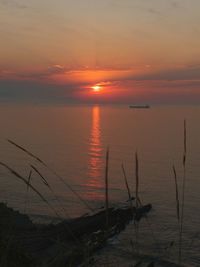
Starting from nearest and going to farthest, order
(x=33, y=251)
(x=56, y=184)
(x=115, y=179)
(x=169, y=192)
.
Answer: (x=33, y=251), (x=169, y=192), (x=56, y=184), (x=115, y=179)

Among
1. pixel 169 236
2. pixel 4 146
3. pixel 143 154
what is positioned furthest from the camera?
pixel 4 146

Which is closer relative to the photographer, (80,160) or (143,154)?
(80,160)

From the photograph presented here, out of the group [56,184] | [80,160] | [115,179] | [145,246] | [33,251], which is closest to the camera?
[33,251]

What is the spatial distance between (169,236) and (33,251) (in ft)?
47.7

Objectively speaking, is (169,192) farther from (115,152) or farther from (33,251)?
(115,152)

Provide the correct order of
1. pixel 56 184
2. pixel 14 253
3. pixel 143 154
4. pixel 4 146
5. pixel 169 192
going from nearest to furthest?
pixel 14 253
pixel 169 192
pixel 56 184
pixel 143 154
pixel 4 146

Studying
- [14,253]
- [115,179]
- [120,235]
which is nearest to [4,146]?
[115,179]

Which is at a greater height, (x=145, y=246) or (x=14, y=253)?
(x=14, y=253)

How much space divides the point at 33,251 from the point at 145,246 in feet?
36.6

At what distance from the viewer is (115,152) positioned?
98562mm

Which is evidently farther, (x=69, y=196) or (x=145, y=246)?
(x=69, y=196)

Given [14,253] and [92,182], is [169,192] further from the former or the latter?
[14,253]

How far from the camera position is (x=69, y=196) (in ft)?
163

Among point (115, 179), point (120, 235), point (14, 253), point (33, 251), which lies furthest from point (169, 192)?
point (14, 253)
